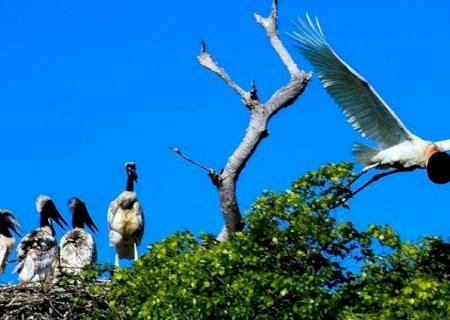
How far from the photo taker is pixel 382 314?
15.6 meters

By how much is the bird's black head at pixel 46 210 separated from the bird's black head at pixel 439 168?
6.28 m

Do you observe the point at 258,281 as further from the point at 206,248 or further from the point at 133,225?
the point at 133,225

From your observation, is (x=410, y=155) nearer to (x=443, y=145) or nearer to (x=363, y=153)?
(x=443, y=145)

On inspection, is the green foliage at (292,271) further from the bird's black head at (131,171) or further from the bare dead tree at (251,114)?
the bird's black head at (131,171)

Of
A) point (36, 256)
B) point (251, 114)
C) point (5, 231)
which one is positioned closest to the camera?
point (251, 114)

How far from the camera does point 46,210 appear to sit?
23.7m

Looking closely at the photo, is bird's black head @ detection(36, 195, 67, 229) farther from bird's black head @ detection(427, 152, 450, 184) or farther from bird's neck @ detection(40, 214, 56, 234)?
bird's black head @ detection(427, 152, 450, 184)

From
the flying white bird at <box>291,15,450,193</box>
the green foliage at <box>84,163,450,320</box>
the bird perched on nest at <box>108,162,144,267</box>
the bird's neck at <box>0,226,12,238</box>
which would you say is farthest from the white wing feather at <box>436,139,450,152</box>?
the bird's neck at <box>0,226,12,238</box>

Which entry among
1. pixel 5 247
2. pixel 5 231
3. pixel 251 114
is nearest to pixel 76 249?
pixel 5 247

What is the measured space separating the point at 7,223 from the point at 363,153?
6.19 metres

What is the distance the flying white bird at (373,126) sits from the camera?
20.0m

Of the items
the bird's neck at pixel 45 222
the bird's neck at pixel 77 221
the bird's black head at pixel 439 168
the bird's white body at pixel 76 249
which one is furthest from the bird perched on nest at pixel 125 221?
the bird's black head at pixel 439 168

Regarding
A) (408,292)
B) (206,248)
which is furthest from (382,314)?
(206,248)

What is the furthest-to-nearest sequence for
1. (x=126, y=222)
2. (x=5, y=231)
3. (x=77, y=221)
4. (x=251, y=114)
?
(x=126, y=222) → (x=77, y=221) → (x=5, y=231) → (x=251, y=114)
